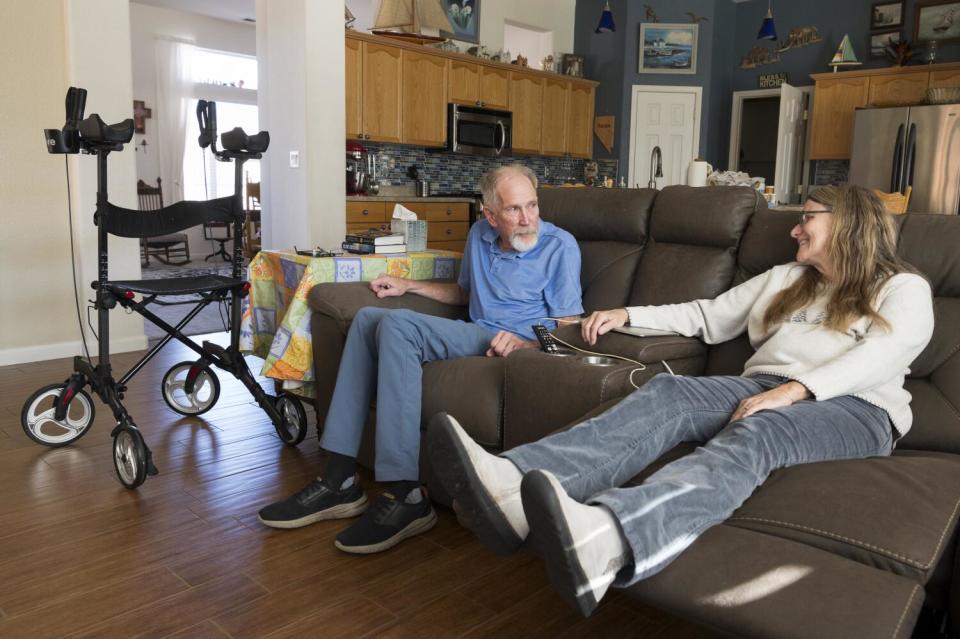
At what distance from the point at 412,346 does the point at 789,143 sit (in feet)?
20.4

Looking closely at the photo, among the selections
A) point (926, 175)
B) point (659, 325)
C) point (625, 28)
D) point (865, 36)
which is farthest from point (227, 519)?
point (865, 36)

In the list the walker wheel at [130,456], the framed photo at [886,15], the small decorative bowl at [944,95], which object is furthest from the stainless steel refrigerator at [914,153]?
the walker wheel at [130,456]

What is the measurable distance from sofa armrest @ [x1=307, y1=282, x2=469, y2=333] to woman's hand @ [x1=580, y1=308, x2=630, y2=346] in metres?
0.73

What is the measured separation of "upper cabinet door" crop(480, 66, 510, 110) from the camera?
687 centimetres

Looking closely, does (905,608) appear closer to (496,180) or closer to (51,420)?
(496,180)

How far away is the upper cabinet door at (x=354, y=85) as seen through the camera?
19.0ft

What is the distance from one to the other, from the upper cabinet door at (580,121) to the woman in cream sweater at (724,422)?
236 inches

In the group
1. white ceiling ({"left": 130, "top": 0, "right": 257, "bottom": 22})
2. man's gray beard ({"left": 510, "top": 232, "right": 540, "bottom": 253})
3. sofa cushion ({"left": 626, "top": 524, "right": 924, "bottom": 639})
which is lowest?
sofa cushion ({"left": 626, "top": 524, "right": 924, "bottom": 639})

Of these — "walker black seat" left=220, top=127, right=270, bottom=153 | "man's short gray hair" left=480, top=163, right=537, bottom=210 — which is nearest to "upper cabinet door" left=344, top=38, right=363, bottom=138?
"walker black seat" left=220, top=127, right=270, bottom=153

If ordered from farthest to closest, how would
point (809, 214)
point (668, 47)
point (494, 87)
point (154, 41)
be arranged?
point (154, 41), point (668, 47), point (494, 87), point (809, 214)

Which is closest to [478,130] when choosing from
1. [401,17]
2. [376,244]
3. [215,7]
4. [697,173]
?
[401,17]

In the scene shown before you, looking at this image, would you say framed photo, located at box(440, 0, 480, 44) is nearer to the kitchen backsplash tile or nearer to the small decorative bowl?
the kitchen backsplash tile

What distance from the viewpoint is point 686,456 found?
56.1 inches

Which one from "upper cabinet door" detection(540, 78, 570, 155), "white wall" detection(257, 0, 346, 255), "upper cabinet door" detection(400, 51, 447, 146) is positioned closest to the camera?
"white wall" detection(257, 0, 346, 255)
